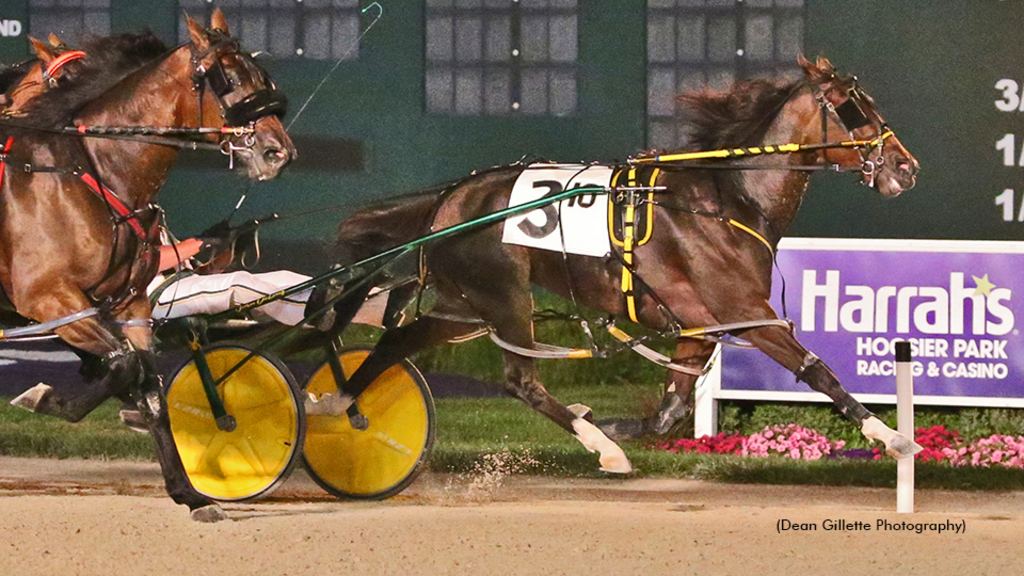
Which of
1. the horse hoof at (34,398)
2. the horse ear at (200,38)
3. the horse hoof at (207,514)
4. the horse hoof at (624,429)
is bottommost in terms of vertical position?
the horse hoof at (207,514)

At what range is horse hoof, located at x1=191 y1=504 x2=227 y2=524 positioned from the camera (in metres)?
5.23

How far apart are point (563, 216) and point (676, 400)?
0.78 metres

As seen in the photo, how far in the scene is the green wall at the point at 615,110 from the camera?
6574 millimetres

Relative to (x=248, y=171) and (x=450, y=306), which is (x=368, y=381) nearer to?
(x=450, y=306)

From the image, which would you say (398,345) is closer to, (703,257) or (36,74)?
(703,257)

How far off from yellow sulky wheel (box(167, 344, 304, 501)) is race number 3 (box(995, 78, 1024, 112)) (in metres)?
3.31

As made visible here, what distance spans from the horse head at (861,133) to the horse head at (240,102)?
1860 mm

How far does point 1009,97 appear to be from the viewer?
21.8 ft

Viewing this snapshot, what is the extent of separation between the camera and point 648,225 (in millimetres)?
5461

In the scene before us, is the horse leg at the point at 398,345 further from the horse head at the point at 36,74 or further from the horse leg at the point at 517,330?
the horse head at the point at 36,74

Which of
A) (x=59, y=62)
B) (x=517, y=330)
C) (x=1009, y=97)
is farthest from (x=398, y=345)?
(x=1009, y=97)

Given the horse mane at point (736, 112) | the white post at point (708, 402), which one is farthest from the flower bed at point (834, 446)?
the horse mane at point (736, 112)

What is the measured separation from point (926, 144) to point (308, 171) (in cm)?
265

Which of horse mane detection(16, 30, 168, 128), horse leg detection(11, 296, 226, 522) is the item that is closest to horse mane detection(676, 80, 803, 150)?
horse mane detection(16, 30, 168, 128)
